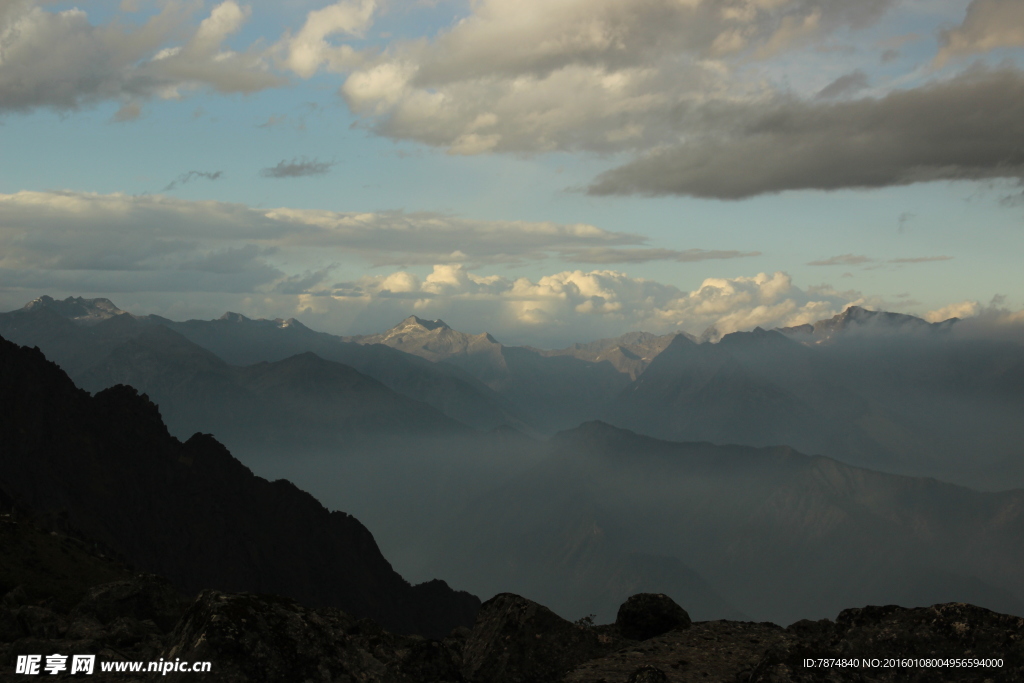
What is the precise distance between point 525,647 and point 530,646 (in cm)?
20

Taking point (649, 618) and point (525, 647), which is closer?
point (525, 647)

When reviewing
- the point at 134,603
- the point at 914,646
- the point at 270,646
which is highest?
the point at 270,646

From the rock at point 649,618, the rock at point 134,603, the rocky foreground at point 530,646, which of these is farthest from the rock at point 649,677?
the rock at point 134,603

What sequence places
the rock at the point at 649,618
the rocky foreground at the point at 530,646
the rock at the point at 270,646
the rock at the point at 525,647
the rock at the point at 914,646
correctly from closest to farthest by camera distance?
the rock at the point at 270,646 → the rocky foreground at the point at 530,646 → the rock at the point at 914,646 → the rock at the point at 525,647 → the rock at the point at 649,618

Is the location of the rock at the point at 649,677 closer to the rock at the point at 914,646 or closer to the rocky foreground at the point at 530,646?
the rocky foreground at the point at 530,646

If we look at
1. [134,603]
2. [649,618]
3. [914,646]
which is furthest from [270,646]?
[134,603]

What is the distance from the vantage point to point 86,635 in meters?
28.8

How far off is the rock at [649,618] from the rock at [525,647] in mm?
4304

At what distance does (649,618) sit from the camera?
33.7 metres

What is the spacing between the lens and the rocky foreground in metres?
21.0

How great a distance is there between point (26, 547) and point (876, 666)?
6272 cm

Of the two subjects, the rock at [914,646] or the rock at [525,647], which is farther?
A: the rock at [525,647]

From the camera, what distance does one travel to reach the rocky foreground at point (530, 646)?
21.0 metres

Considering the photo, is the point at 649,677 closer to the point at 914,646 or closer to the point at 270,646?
the point at 914,646
